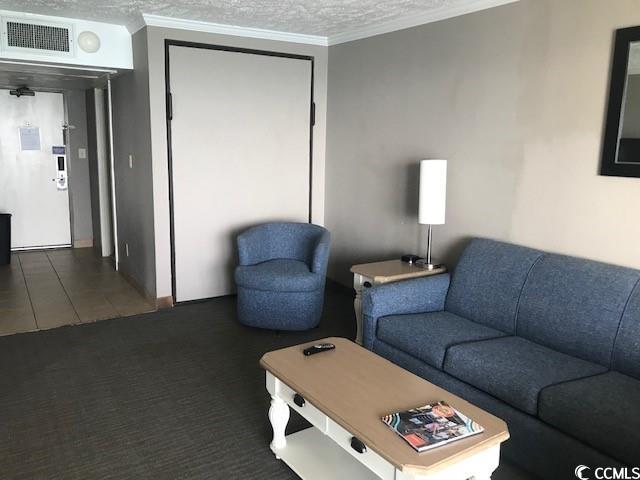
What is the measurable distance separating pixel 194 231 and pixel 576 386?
3261 millimetres

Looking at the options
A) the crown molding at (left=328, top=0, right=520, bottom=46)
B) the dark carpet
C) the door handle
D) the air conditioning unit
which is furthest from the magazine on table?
the air conditioning unit

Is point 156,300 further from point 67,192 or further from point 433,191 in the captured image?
point 67,192

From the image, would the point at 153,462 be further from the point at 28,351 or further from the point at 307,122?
the point at 307,122

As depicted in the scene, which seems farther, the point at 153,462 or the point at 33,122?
the point at 33,122

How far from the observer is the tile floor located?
14.1 feet

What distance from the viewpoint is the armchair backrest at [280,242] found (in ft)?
14.0

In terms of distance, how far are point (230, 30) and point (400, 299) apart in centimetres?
271

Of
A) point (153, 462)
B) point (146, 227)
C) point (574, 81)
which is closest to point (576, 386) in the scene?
point (574, 81)

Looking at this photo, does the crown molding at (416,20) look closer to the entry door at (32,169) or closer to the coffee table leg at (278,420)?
the coffee table leg at (278,420)

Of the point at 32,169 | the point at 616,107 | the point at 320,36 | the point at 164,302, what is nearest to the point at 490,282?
the point at 616,107

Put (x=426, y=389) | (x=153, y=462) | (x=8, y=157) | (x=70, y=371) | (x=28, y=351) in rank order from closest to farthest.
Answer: (x=426, y=389), (x=153, y=462), (x=70, y=371), (x=28, y=351), (x=8, y=157)

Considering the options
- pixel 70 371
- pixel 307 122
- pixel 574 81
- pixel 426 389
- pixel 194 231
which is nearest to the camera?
pixel 426 389

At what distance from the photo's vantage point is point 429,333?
291 centimetres

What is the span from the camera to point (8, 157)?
21.0ft
